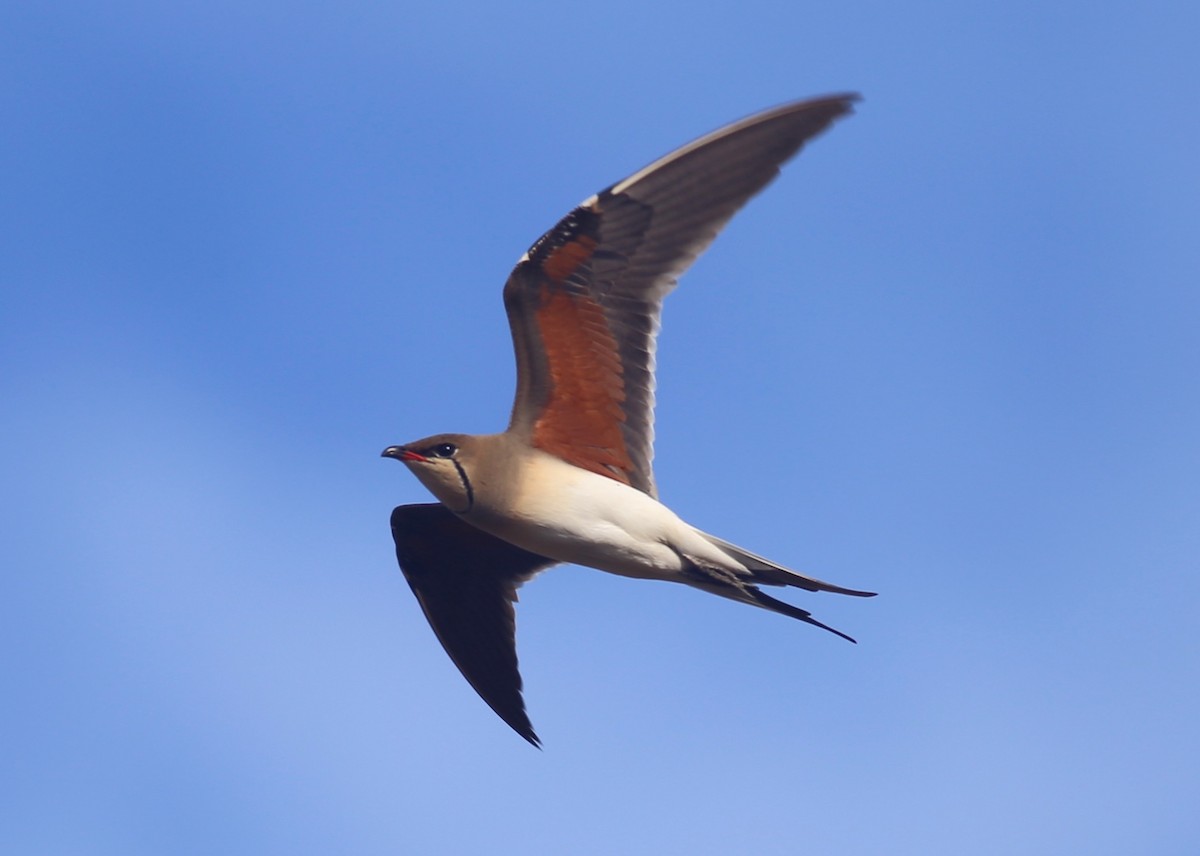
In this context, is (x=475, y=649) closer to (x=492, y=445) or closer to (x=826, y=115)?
(x=492, y=445)

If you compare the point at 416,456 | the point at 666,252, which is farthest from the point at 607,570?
the point at 666,252

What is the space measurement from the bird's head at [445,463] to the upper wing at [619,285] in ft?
1.95

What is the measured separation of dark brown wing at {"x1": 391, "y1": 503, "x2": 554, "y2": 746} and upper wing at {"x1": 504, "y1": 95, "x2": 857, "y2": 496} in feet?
5.14

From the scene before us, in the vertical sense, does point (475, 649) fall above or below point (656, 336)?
below

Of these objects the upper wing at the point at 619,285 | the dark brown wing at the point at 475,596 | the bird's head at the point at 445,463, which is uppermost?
the upper wing at the point at 619,285

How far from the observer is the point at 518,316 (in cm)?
1070

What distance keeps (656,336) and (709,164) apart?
126cm

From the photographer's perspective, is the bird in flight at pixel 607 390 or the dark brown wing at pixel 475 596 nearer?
the bird in flight at pixel 607 390

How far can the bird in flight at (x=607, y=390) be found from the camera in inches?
415

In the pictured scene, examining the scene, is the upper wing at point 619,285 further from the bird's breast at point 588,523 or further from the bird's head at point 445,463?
the bird's head at point 445,463

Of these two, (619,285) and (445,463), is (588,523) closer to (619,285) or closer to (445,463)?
(445,463)

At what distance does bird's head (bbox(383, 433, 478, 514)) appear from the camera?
10594mm

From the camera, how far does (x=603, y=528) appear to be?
10.6m

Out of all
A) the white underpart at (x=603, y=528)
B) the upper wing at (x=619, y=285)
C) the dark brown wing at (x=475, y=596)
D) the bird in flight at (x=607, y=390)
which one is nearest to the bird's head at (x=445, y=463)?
the bird in flight at (x=607, y=390)
